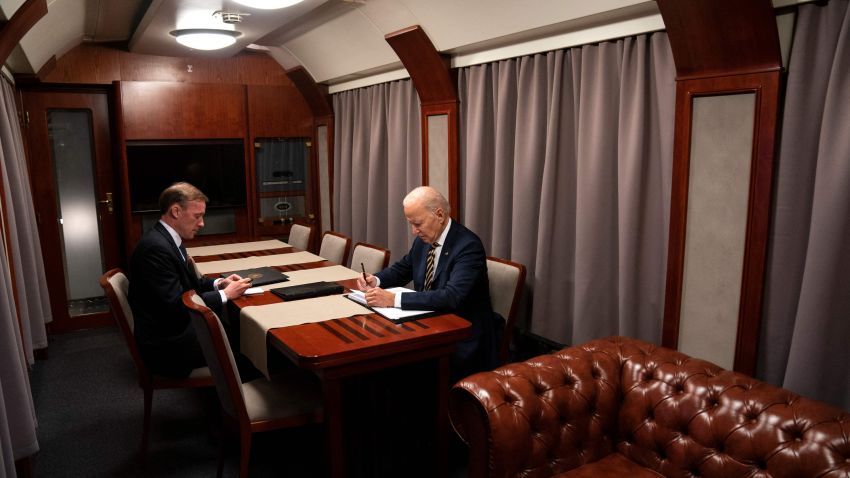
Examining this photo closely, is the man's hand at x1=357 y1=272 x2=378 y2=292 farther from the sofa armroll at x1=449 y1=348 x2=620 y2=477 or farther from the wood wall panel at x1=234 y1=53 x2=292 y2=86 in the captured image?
the wood wall panel at x1=234 y1=53 x2=292 y2=86

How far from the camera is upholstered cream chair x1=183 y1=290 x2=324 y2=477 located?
2.05 meters

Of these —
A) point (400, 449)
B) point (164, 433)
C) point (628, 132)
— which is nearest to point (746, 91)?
point (628, 132)

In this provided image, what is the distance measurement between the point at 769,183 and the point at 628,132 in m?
0.70

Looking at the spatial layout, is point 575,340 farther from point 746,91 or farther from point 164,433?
point 164,433

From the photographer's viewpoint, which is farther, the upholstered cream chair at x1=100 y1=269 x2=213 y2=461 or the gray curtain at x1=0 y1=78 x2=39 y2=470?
the upholstered cream chair at x1=100 y1=269 x2=213 y2=461

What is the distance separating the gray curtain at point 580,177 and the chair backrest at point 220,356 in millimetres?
1599

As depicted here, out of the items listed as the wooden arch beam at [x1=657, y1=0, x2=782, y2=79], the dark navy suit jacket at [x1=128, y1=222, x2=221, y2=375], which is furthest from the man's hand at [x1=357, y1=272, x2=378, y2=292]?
the wooden arch beam at [x1=657, y1=0, x2=782, y2=79]

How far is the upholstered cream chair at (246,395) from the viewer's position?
6.74ft

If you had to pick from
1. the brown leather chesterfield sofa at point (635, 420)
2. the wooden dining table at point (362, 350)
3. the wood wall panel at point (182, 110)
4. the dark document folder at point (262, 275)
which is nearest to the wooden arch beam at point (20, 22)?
the dark document folder at point (262, 275)

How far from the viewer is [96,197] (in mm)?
4855

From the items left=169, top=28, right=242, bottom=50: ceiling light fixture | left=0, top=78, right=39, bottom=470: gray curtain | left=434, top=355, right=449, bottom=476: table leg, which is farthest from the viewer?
left=169, top=28, right=242, bottom=50: ceiling light fixture

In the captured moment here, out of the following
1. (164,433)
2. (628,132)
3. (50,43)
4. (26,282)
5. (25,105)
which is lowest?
(164,433)

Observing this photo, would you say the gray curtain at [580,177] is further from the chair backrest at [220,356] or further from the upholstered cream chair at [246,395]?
the chair backrest at [220,356]

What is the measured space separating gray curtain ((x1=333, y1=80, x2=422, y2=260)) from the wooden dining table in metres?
1.96
